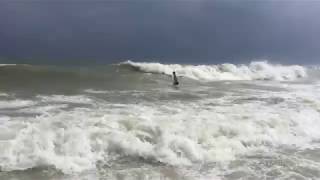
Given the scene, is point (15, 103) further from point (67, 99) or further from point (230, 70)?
point (230, 70)

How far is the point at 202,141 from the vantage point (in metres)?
10.8

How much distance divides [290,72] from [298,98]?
63.5ft

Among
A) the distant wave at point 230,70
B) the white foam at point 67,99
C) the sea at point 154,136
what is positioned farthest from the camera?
the distant wave at point 230,70

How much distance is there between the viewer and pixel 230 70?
115 ft

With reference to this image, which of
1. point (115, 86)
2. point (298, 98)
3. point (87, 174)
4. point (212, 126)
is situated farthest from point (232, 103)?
point (87, 174)

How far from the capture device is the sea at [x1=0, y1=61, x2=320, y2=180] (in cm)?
885

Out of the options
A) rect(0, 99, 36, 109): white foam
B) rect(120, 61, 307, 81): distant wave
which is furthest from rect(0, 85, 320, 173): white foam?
rect(120, 61, 307, 81): distant wave

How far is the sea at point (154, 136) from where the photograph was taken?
885 centimetres

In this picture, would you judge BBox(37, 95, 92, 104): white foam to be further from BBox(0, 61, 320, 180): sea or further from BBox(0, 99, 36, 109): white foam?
BBox(0, 99, 36, 109): white foam

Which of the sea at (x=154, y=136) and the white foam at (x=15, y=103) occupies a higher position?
the white foam at (x=15, y=103)

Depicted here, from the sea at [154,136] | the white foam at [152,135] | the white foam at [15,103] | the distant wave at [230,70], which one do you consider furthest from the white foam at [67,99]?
the distant wave at [230,70]

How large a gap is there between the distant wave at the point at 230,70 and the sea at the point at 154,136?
41.6 feet

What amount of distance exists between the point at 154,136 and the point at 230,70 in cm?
2497

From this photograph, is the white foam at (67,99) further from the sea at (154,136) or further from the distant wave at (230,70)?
the distant wave at (230,70)
